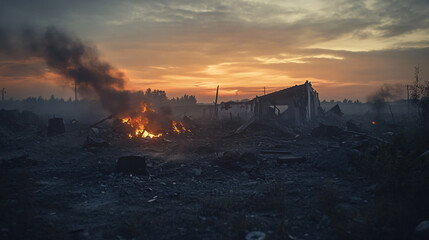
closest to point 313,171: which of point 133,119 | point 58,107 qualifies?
point 133,119

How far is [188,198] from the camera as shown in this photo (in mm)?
5129

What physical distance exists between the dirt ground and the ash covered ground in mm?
18

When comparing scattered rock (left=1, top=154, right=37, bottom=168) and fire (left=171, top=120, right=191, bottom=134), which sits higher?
fire (left=171, top=120, right=191, bottom=134)

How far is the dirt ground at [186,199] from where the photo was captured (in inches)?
142

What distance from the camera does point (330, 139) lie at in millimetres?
13133

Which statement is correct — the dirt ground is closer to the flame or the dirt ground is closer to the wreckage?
the flame

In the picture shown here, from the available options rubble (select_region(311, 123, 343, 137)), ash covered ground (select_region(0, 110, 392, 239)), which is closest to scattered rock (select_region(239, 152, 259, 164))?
ash covered ground (select_region(0, 110, 392, 239))

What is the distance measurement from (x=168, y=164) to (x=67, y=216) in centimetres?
433

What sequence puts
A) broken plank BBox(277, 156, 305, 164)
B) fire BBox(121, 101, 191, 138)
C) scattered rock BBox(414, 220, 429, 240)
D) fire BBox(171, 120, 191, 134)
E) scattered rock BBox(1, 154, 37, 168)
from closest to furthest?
scattered rock BBox(414, 220, 429, 240)
scattered rock BBox(1, 154, 37, 168)
broken plank BBox(277, 156, 305, 164)
fire BBox(121, 101, 191, 138)
fire BBox(171, 120, 191, 134)

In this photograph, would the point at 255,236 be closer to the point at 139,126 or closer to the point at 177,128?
the point at 139,126

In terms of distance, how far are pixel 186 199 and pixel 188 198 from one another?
0.06m

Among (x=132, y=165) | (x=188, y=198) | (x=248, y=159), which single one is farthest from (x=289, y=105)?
(x=188, y=198)

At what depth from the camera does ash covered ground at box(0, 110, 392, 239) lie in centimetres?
361

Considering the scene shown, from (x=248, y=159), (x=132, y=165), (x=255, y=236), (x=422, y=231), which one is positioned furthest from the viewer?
(x=248, y=159)
